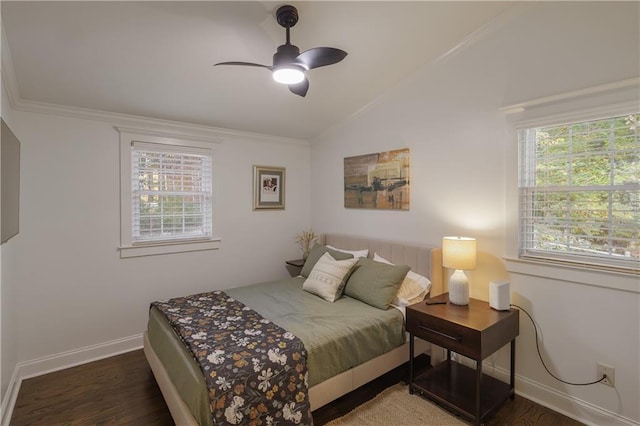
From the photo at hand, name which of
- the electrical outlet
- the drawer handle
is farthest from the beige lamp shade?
the electrical outlet

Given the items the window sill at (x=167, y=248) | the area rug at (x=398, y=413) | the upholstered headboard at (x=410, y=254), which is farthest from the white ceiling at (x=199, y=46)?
the area rug at (x=398, y=413)

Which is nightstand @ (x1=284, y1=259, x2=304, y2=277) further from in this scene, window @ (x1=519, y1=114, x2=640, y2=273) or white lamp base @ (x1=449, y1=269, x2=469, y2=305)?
window @ (x1=519, y1=114, x2=640, y2=273)

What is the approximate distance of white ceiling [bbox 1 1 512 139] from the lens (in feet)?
6.60

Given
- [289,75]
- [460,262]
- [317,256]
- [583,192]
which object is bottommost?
[317,256]

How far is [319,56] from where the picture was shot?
1.94 m

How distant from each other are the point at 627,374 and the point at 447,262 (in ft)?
4.09

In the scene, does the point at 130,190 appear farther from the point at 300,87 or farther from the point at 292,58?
the point at 292,58

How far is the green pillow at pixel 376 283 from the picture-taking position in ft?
8.85

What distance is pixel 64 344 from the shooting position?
9.41ft

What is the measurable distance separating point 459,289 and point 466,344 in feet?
1.64

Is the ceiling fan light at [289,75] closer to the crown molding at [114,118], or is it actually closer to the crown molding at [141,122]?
the crown molding at [114,118]

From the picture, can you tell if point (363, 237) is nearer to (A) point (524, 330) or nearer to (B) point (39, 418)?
(A) point (524, 330)

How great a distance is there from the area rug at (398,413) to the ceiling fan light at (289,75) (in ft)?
7.66

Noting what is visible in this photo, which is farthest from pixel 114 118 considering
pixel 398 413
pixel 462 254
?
pixel 398 413
